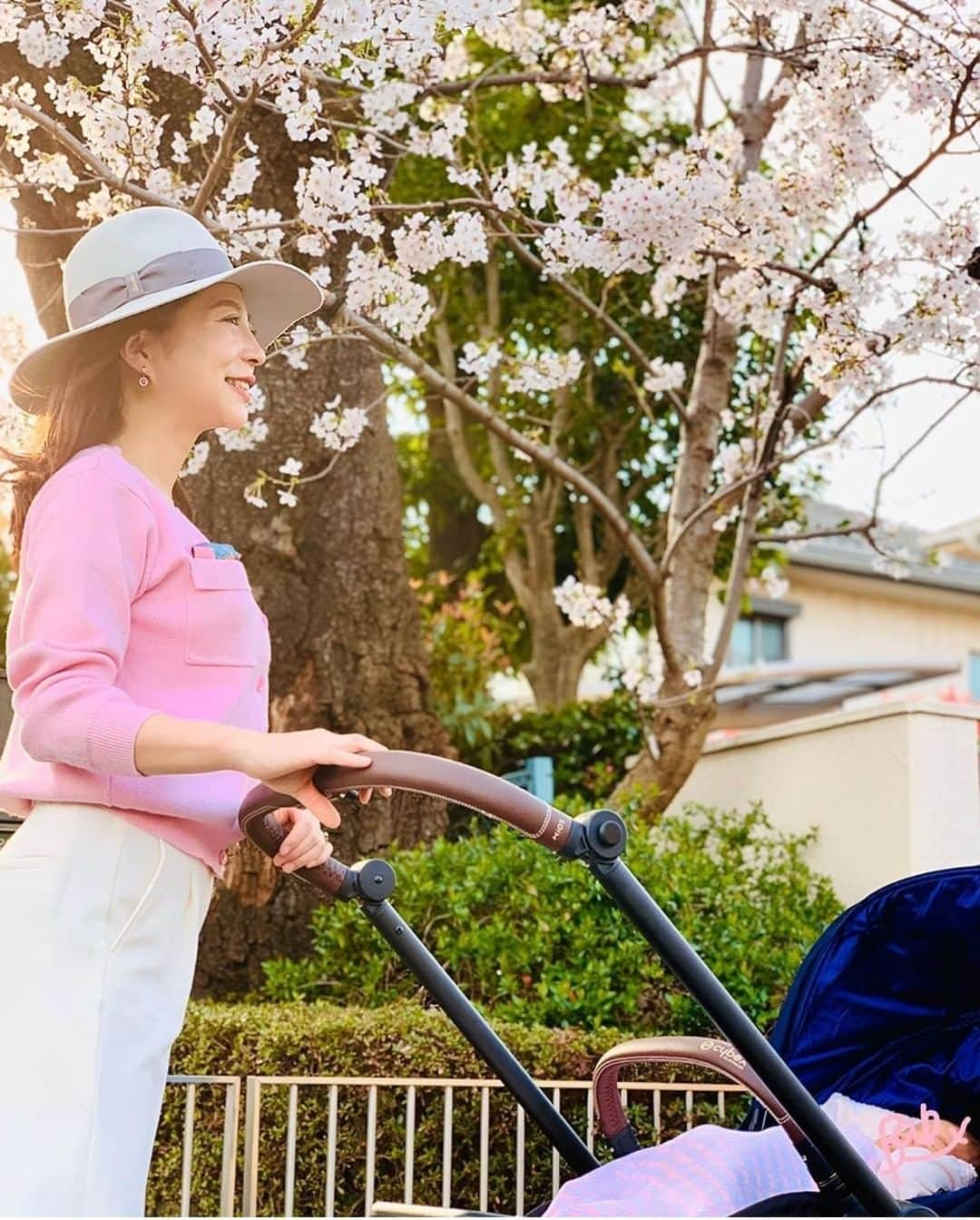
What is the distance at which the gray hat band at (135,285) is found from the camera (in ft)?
7.43

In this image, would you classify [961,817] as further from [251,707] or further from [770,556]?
[770,556]

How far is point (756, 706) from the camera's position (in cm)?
1121

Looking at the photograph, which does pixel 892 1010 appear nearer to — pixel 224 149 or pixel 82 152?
pixel 224 149

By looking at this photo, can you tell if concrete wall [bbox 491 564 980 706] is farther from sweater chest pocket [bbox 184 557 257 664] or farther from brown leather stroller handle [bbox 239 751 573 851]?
brown leather stroller handle [bbox 239 751 573 851]

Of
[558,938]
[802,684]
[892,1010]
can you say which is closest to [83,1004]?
[892,1010]

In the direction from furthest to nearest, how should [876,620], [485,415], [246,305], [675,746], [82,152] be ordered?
[876,620] → [675,746] → [485,415] → [82,152] → [246,305]

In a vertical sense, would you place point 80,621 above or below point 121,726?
above

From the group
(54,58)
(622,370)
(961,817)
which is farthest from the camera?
(622,370)

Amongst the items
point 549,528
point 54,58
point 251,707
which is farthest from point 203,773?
point 549,528

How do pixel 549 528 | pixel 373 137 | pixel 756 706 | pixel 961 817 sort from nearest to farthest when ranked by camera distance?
pixel 373 137 → pixel 961 817 → pixel 549 528 → pixel 756 706

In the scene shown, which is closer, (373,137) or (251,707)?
(251,707)

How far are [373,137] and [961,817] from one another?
3.09 metres

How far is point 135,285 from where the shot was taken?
2262 mm

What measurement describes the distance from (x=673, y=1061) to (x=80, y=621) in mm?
1194
